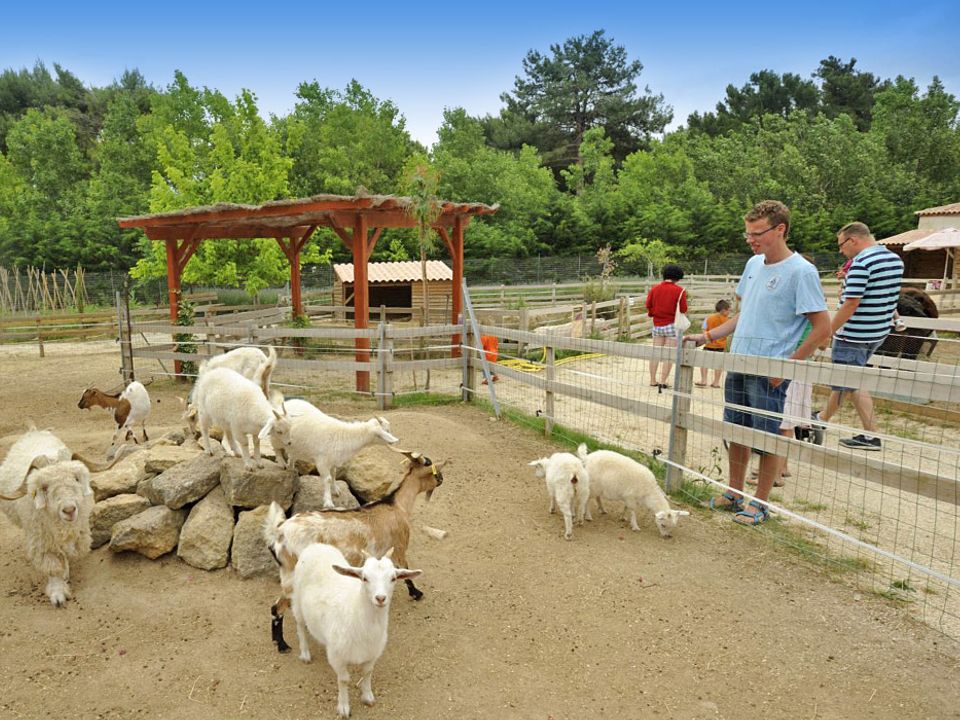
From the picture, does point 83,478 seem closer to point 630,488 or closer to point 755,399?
point 630,488

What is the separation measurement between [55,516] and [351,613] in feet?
8.57

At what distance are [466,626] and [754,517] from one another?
2.62 m

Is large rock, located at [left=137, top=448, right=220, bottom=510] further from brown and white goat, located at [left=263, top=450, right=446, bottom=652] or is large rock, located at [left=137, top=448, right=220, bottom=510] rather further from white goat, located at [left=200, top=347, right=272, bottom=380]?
white goat, located at [left=200, top=347, right=272, bottom=380]

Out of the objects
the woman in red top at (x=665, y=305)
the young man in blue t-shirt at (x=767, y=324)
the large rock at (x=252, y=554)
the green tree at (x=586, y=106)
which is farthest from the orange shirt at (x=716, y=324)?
the green tree at (x=586, y=106)

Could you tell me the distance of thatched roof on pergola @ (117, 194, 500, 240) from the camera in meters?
10.0

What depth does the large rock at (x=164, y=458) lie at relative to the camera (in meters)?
4.94

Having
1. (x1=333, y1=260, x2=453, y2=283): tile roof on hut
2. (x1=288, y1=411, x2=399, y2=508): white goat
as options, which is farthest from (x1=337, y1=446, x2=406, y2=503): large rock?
(x1=333, y1=260, x2=453, y2=283): tile roof on hut

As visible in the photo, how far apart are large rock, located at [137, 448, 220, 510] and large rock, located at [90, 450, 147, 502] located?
9.6 inches

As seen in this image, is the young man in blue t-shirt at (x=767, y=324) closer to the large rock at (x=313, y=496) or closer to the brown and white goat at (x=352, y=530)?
the brown and white goat at (x=352, y=530)

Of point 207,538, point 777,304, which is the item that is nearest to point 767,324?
point 777,304

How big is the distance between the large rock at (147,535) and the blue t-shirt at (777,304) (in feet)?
15.1

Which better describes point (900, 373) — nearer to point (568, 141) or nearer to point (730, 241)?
point (730, 241)

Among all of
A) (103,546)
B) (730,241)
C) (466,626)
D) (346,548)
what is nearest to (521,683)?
(466,626)

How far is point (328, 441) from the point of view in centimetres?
464
